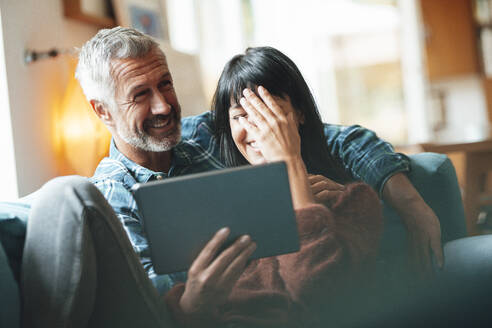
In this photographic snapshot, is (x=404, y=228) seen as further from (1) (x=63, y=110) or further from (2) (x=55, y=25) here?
(2) (x=55, y=25)

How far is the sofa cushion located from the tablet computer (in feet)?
0.62

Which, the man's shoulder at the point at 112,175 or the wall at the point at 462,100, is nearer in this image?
the man's shoulder at the point at 112,175

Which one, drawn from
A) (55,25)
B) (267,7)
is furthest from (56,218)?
(267,7)

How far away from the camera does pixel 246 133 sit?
1.05 meters

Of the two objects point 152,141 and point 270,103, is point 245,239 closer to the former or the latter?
point 270,103

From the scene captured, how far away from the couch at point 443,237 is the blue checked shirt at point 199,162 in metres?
0.06

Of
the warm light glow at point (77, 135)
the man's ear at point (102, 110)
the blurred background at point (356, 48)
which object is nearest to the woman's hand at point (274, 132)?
the man's ear at point (102, 110)

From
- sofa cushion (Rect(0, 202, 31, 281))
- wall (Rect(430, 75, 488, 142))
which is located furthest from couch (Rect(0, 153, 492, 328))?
wall (Rect(430, 75, 488, 142))

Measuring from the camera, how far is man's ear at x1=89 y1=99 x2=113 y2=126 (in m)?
1.27

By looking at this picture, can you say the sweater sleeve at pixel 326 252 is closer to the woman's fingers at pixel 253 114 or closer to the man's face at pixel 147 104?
the woman's fingers at pixel 253 114

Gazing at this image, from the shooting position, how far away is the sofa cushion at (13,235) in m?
0.77

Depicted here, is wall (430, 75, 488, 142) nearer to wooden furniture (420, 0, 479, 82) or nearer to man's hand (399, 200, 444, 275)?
wooden furniture (420, 0, 479, 82)

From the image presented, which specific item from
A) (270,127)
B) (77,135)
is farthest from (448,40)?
(270,127)

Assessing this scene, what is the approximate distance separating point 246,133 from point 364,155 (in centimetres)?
26
